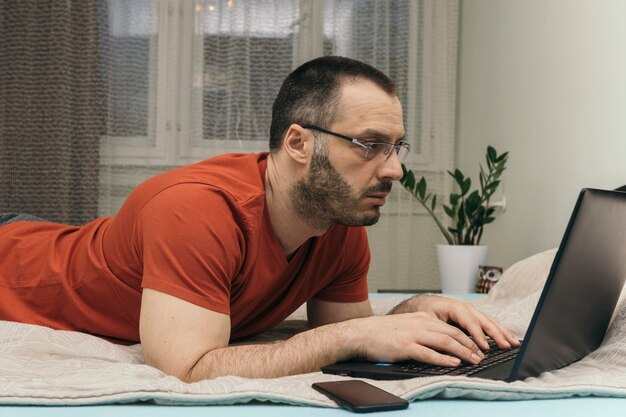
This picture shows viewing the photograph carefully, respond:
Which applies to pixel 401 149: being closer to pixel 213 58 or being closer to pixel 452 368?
pixel 452 368

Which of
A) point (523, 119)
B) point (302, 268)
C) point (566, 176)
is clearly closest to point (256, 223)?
point (302, 268)

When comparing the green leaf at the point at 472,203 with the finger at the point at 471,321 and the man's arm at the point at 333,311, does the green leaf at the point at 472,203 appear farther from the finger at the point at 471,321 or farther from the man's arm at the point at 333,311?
the finger at the point at 471,321

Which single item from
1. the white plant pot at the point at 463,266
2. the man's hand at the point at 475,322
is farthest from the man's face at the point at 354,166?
the white plant pot at the point at 463,266

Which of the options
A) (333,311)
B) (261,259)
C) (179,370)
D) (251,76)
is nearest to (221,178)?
(261,259)

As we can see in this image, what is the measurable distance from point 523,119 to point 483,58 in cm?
65

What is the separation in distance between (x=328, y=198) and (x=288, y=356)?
0.40 m

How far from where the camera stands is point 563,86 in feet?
7.75

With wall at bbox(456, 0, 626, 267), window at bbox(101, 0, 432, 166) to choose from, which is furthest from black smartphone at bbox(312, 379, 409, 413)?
window at bbox(101, 0, 432, 166)

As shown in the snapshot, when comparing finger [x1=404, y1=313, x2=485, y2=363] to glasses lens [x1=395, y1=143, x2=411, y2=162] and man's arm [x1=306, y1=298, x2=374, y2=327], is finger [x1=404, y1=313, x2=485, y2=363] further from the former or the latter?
man's arm [x1=306, y1=298, x2=374, y2=327]

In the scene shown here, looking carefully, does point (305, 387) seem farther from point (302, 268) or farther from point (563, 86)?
point (563, 86)

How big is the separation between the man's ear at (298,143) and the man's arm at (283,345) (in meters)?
0.42

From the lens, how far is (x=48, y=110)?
3.38 metres

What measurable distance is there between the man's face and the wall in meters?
0.87

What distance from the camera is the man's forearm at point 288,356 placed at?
106 cm
